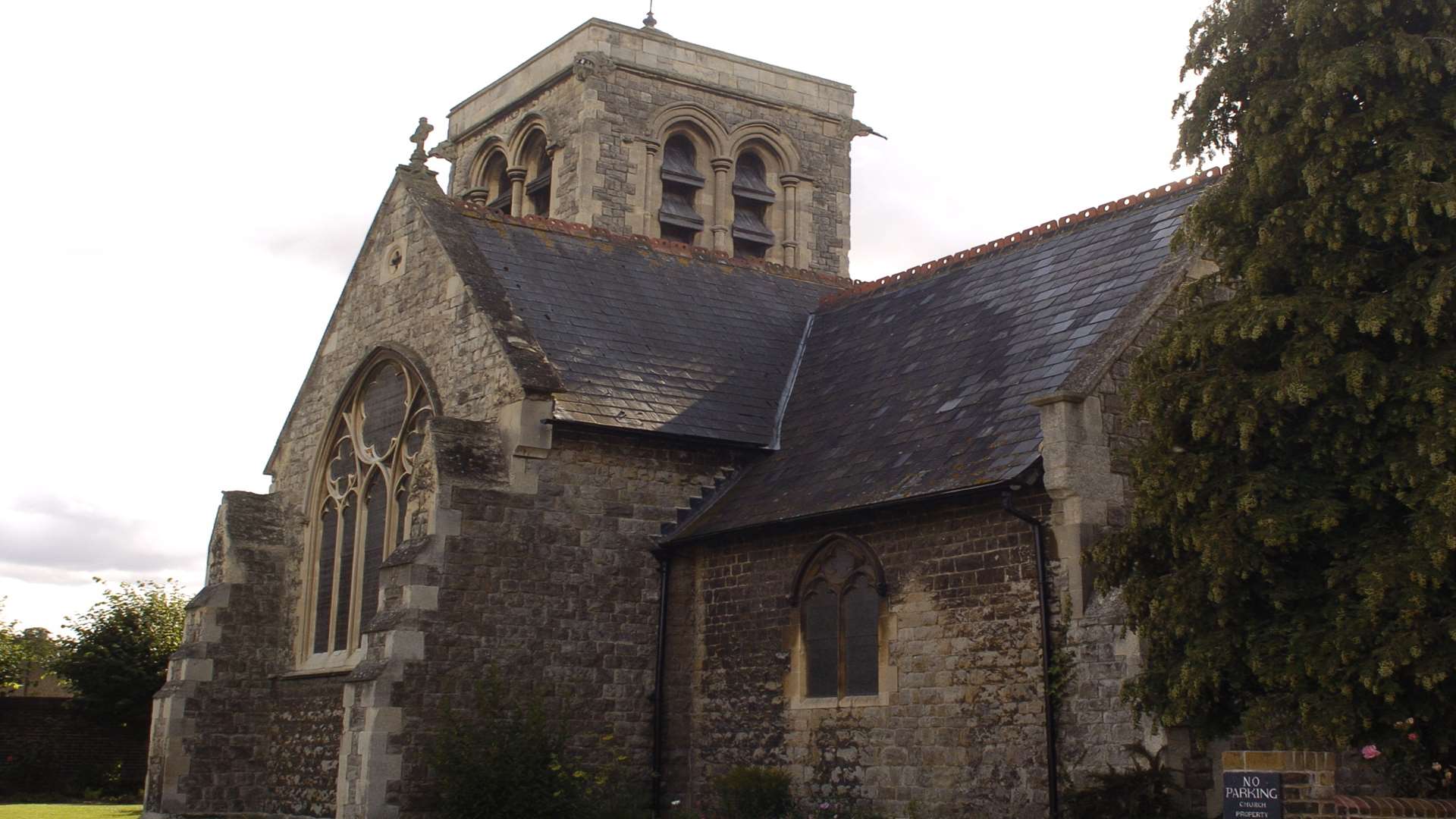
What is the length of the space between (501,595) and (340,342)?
6.01m

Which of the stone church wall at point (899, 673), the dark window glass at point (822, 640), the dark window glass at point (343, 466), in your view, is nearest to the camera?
the stone church wall at point (899, 673)

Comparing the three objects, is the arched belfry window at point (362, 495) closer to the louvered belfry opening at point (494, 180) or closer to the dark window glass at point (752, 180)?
the louvered belfry opening at point (494, 180)

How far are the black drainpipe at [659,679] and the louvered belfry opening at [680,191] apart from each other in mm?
9890

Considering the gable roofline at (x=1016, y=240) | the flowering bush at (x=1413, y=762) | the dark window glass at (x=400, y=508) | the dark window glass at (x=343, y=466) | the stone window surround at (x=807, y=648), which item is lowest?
the flowering bush at (x=1413, y=762)

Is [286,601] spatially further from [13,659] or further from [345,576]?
[13,659]

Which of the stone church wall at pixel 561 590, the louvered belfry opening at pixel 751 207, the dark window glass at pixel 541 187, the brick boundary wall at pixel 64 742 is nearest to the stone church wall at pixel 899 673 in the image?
the stone church wall at pixel 561 590

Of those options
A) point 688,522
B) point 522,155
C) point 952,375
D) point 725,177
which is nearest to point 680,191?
point 725,177

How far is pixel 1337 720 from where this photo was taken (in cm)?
1025

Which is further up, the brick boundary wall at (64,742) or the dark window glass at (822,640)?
the dark window glass at (822,640)

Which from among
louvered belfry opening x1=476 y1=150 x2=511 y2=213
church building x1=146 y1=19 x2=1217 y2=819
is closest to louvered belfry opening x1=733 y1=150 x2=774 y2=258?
church building x1=146 y1=19 x2=1217 y2=819

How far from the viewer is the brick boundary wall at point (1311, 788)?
1008cm

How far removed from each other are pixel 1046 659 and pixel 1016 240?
739 centimetres

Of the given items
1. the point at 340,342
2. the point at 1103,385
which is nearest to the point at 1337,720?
the point at 1103,385

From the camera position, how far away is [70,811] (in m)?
22.4
